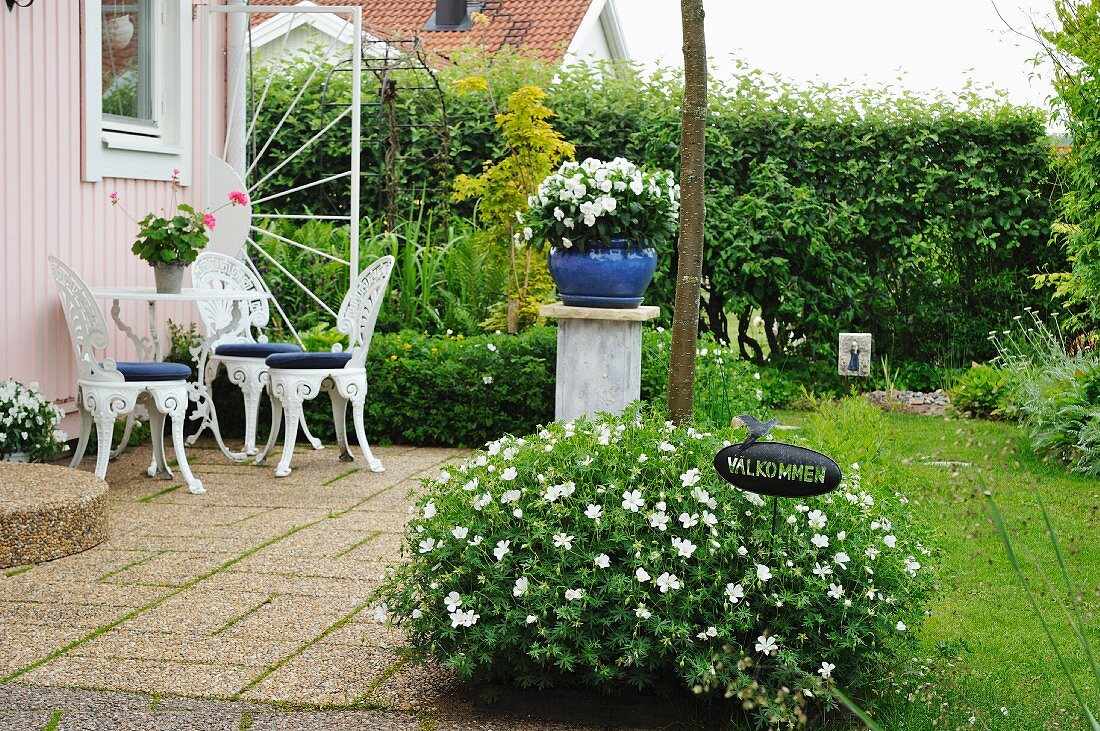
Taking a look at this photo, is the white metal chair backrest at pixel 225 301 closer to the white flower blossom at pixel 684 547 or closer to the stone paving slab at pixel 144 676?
the stone paving slab at pixel 144 676

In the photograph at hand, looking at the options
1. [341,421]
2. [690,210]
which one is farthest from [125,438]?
[690,210]

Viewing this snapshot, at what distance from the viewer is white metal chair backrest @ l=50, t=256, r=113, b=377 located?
17.0 ft

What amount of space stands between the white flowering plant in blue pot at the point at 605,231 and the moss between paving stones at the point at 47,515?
233 centimetres

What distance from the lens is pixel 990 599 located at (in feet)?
12.9

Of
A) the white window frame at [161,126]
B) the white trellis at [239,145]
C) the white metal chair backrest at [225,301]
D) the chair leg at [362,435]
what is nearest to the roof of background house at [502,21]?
the white trellis at [239,145]

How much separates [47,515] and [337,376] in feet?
6.15

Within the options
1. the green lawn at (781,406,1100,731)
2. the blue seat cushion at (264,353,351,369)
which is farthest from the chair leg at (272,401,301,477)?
the green lawn at (781,406,1100,731)

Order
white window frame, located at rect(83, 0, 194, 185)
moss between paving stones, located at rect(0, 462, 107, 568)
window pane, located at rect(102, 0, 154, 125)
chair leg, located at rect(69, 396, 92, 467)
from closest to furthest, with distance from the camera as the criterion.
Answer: moss between paving stones, located at rect(0, 462, 107, 568) < chair leg, located at rect(69, 396, 92, 467) < white window frame, located at rect(83, 0, 194, 185) < window pane, located at rect(102, 0, 154, 125)

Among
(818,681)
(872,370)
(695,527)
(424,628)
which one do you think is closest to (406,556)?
(424,628)

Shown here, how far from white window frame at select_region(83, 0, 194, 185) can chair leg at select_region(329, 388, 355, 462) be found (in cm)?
169

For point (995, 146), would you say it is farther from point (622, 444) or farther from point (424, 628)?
point (424, 628)

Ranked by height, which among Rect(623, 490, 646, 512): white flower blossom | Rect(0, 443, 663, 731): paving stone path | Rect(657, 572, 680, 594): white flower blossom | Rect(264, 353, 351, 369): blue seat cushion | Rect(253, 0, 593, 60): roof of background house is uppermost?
Rect(253, 0, 593, 60): roof of background house

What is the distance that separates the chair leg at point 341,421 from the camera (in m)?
6.08

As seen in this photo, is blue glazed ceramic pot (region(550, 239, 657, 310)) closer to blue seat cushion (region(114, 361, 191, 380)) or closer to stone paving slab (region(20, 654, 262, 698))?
blue seat cushion (region(114, 361, 191, 380))
